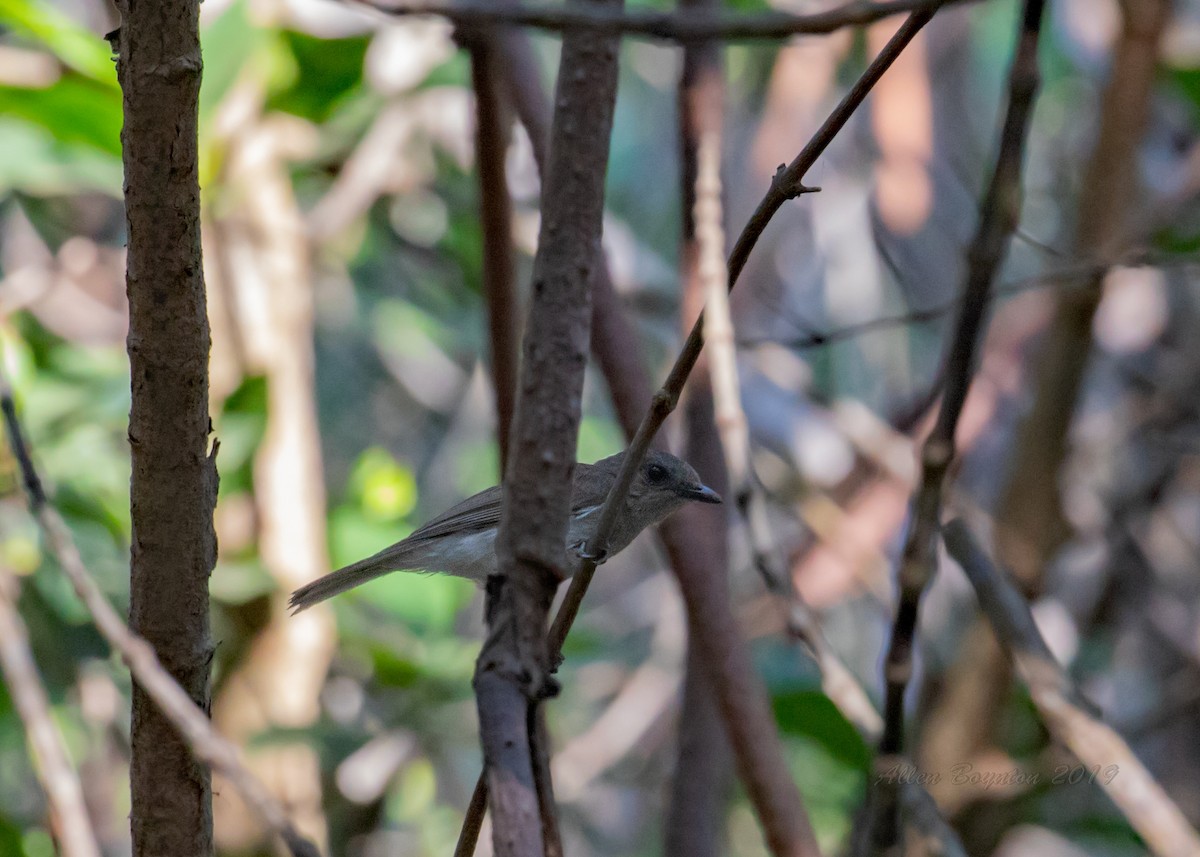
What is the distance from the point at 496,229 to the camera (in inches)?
108

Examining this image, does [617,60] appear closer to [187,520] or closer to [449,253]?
[187,520]

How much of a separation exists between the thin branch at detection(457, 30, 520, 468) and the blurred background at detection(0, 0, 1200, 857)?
0.39 metres

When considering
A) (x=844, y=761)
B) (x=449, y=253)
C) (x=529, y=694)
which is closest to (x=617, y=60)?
(x=529, y=694)

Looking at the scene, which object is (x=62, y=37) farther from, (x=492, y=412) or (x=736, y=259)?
(x=736, y=259)

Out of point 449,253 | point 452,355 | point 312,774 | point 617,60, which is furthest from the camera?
point 452,355

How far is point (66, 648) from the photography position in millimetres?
4250

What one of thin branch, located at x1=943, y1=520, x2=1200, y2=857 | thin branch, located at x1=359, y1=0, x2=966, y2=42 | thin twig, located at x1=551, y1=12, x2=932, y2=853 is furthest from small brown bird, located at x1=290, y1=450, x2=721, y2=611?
thin branch, located at x1=359, y1=0, x2=966, y2=42

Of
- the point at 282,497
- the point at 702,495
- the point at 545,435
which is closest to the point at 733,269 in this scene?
the point at 545,435

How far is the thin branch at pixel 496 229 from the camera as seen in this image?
2.69 metres

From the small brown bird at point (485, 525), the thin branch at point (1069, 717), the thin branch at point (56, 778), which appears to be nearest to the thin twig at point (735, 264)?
the thin branch at point (1069, 717)

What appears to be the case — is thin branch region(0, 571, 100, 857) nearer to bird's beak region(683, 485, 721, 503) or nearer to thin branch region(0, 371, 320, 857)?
thin branch region(0, 371, 320, 857)

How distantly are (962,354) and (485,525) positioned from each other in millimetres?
2823

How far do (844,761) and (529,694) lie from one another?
97.1 inches

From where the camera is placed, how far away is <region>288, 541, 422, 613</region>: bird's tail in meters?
3.27
